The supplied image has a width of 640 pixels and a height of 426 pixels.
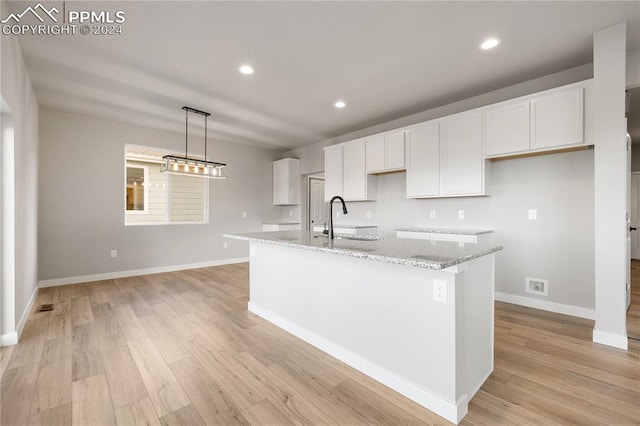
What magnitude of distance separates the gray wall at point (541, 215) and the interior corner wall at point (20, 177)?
4.81 metres

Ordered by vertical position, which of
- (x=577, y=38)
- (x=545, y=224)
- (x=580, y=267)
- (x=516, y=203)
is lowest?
(x=580, y=267)

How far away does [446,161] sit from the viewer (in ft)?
12.6

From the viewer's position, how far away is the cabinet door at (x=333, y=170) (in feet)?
17.5

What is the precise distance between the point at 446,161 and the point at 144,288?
481 cm

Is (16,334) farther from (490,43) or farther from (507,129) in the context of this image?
(507,129)

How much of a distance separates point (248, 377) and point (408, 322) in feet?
3.89

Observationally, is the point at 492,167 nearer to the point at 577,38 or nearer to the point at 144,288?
the point at 577,38

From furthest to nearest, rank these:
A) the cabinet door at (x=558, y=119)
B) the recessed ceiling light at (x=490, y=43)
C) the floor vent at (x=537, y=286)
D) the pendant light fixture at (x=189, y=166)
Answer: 1. the pendant light fixture at (x=189, y=166)
2. the floor vent at (x=537, y=286)
3. the cabinet door at (x=558, y=119)
4. the recessed ceiling light at (x=490, y=43)

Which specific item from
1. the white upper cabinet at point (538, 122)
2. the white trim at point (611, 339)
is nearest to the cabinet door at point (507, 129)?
the white upper cabinet at point (538, 122)

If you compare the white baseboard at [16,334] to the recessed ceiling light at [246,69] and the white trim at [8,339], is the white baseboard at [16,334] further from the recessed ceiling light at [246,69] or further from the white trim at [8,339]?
the recessed ceiling light at [246,69]

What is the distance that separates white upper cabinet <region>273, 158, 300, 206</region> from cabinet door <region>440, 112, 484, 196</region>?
3.63m

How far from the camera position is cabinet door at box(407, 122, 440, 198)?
3.96 meters

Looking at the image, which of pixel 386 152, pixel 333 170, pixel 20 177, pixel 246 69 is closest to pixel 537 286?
pixel 386 152

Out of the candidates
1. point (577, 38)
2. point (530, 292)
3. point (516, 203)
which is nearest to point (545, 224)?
point (516, 203)
